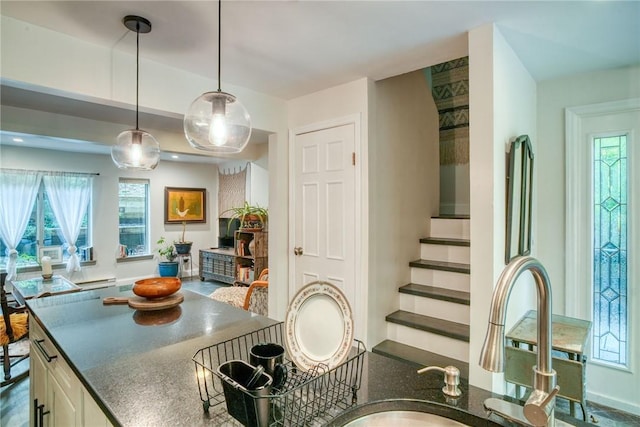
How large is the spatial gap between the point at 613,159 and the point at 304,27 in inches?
97.1

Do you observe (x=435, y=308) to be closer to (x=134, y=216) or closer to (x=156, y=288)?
(x=156, y=288)

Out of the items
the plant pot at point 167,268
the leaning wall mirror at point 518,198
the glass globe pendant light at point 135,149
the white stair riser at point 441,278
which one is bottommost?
the plant pot at point 167,268

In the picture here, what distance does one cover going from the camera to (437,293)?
107 inches

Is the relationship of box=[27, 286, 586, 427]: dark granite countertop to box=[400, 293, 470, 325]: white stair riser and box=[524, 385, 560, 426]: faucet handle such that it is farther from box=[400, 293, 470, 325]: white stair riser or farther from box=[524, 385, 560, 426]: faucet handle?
box=[400, 293, 470, 325]: white stair riser

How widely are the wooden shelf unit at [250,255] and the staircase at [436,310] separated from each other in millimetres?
2990

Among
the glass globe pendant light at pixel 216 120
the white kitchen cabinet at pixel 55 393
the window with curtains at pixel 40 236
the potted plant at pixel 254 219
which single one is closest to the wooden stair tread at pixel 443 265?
the glass globe pendant light at pixel 216 120

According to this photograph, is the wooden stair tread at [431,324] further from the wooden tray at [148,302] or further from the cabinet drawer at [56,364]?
the cabinet drawer at [56,364]

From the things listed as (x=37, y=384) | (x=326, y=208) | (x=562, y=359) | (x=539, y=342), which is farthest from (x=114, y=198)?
(x=539, y=342)

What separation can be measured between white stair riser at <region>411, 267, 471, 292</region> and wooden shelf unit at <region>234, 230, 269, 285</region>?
303cm

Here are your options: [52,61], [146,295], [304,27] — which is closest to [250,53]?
[304,27]

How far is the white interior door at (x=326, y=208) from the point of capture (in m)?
2.81

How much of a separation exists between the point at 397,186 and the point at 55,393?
2642 mm

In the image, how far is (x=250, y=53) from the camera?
2303 mm

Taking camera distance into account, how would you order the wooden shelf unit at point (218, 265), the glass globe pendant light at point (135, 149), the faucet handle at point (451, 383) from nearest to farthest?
the faucet handle at point (451, 383) < the glass globe pendant light at point (135, 149) < the wooden shelf unit at point (218, 265)
